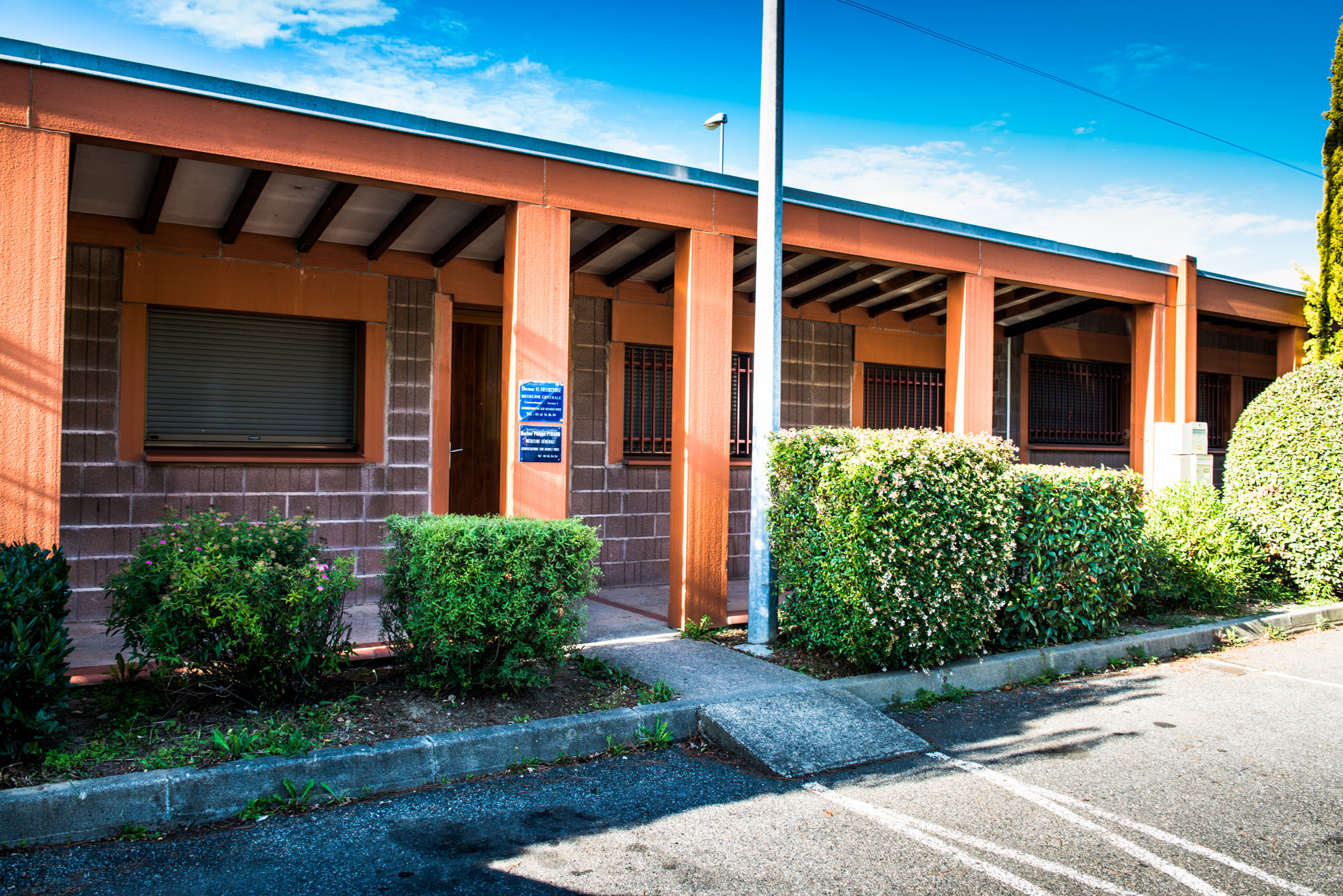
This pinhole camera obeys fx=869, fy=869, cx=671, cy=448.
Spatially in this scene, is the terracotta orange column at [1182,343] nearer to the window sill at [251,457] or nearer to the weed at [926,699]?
the weed at [926,699]

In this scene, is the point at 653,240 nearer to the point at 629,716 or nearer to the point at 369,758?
the point at 629,716

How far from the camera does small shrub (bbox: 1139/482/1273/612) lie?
7.99 metres

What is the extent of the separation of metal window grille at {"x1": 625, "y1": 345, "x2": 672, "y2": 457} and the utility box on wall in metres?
5.35

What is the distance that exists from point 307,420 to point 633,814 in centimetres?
526

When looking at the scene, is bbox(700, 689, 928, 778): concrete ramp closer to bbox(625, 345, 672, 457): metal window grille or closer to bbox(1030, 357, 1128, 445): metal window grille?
bbox(625, 345, 672, 457): metal window grille

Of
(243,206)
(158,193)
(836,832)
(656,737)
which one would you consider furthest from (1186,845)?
(158,193)

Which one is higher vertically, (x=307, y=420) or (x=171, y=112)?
(x=171, y=112)

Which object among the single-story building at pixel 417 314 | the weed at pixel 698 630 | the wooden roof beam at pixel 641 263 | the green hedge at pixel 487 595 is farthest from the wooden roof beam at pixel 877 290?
the green hedge at pixel 487 595

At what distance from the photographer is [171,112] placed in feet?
16.4

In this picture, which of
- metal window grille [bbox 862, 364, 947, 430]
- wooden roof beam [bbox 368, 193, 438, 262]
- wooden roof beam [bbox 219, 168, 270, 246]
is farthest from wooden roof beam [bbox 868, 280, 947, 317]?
wooden roof beam [bbox 219, 168, 270, 246]

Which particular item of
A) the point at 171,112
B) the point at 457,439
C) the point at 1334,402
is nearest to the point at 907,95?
the point at 1334,402

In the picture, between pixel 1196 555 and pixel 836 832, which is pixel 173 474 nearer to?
pixel 836 832

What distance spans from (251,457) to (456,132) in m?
3.30

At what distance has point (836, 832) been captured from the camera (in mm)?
3639
